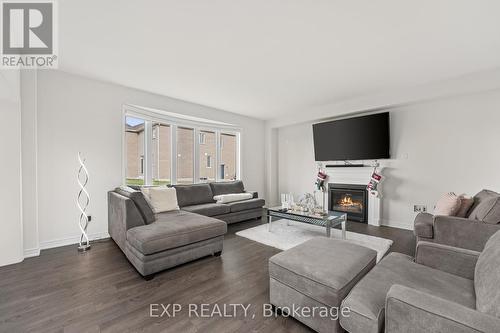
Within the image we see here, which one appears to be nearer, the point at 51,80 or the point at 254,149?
the point at 51,80

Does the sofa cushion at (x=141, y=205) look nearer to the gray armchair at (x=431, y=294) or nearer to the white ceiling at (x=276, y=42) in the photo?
the white ceiling at (x=276, y=42)

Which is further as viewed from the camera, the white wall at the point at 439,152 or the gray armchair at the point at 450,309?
the white wall at the point at 439,152

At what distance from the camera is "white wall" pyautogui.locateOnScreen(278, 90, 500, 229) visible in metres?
3.52

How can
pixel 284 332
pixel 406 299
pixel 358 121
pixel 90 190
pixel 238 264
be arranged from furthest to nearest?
1. pixel 358 121
2. pixel 90 190
3. pixel 238 264
4. pixel 284 332
5. pixel 406 299

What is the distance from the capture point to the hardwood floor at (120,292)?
1.65m

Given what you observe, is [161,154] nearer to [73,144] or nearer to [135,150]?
[135,150]

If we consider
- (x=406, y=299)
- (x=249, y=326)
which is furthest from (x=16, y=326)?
(x=406, y=299)

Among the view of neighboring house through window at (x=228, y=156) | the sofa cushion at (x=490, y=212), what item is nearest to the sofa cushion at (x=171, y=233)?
the view of neighboring house through window at (x=228, y=156)

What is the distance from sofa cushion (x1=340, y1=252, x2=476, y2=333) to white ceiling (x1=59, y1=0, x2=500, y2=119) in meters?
2.27

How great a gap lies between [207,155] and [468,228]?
16.0ft

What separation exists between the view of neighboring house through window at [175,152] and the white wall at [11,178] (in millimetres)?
1388

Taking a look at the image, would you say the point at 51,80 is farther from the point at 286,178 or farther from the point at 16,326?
the point at 286,178

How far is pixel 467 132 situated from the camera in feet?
12.1

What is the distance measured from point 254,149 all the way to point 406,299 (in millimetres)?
5490
